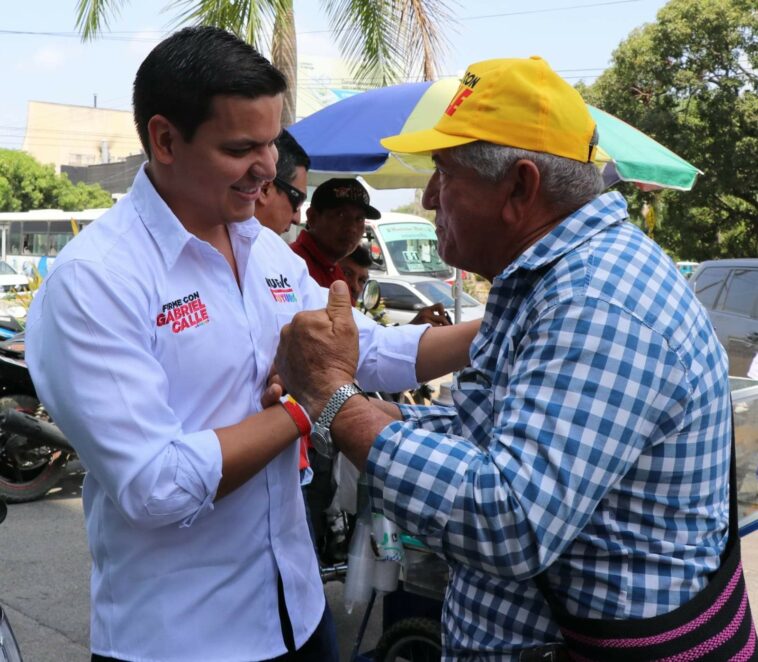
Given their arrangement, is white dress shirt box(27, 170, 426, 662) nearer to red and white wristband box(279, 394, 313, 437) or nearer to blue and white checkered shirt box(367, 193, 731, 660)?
red and white wristband box(279, 394, 313, 437)

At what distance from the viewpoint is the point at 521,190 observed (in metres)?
1.57

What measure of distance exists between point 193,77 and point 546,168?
0.68 m

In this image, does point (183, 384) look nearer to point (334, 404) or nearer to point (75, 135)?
point (334, 404)

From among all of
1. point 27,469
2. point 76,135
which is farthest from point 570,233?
point 76,135

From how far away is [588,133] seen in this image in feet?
5.18

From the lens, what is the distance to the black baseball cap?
4.43m

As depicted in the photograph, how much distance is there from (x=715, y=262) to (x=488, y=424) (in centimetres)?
950

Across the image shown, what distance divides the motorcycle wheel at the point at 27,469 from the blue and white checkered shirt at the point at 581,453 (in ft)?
18.8

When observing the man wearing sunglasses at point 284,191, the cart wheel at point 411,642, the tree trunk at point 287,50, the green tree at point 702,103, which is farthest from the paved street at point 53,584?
the green tree at point 702,103

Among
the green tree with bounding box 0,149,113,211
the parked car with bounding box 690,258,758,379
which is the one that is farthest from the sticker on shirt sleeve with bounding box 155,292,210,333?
the green tree with bounding box 0,149,113,211

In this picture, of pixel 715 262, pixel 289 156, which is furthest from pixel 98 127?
pixel 289 156

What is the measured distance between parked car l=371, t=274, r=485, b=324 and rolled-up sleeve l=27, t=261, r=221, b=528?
46.5 feet

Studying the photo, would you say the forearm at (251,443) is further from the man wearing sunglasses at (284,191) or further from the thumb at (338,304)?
the man wearing sunglasses at (284,191)

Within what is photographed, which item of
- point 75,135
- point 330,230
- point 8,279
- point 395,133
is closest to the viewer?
point 330,230
